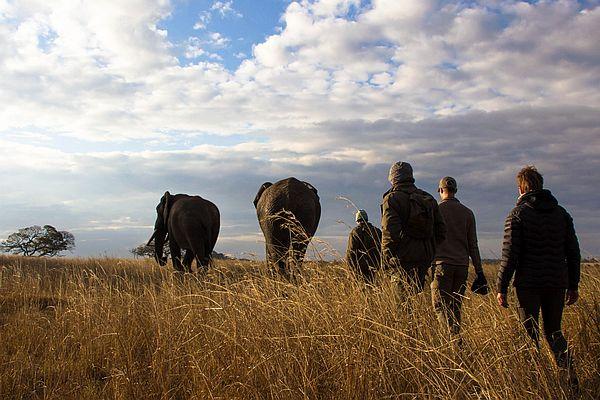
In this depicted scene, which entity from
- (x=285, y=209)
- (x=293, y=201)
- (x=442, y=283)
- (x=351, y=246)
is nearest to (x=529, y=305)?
(x=442, y=283)

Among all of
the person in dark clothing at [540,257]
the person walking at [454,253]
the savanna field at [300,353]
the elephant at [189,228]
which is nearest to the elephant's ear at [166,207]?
the elephant at [189,228]

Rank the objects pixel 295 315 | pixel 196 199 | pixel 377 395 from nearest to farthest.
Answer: pixel 377 395
pixel 295 315
pixel 196 199

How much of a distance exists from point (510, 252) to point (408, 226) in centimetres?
118

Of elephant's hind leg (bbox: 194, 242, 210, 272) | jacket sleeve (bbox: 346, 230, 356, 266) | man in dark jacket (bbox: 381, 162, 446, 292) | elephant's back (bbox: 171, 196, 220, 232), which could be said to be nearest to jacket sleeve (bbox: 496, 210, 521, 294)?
man in dark jacket (bbox: 381, 162, 446, 292)

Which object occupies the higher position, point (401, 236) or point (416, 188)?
point (416, 188)

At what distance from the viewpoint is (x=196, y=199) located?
17141mm

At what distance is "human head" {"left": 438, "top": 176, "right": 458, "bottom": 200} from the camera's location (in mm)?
6895

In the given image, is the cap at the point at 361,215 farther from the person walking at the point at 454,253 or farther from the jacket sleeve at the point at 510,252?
the jacket sleeve at the point at 510,252

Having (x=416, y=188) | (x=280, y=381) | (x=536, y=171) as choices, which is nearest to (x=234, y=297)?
(x=280, y=381)

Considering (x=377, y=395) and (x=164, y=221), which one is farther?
(x=164, y=221)

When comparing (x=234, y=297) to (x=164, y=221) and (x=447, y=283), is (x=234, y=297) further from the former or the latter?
(x=164, y=221)

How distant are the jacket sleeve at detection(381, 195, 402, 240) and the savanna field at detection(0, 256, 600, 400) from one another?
553 mm

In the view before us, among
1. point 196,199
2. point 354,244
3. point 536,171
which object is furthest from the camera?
point 196,199

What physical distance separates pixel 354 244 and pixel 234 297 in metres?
2.73
